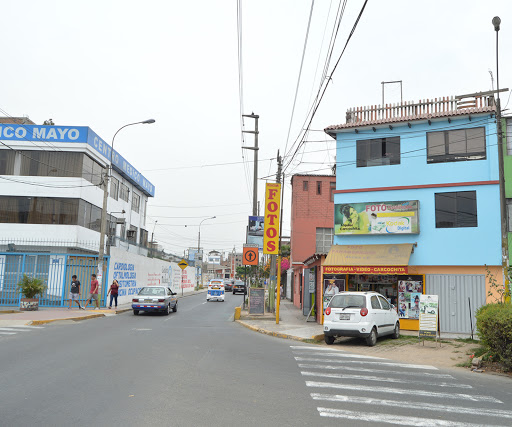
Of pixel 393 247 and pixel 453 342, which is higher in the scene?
pixel 393 247

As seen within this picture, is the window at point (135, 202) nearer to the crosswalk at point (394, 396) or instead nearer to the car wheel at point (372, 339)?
the car wheel at point (372, 339)

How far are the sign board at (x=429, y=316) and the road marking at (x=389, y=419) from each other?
8292 millimetres

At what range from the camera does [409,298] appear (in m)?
18.1

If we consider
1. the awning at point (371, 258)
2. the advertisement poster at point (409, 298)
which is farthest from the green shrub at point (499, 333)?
the advertisement poster at point (409, 298)

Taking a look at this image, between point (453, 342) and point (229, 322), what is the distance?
9421 millimetres

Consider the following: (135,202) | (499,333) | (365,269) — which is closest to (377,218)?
(365,269)

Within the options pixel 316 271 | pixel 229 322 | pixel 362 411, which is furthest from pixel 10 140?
pixel 362 411

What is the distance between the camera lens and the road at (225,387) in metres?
5.93

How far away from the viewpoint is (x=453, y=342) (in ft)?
48.9

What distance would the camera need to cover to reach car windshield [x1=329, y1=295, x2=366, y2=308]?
13.8 meters

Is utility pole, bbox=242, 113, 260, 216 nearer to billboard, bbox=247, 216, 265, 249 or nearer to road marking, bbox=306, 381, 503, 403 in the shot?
billboard, bbox=247, 216, 265, 249

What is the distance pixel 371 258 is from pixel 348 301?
4.72 meters

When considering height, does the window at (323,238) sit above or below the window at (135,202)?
below

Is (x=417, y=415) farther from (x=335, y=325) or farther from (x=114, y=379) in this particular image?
(x=335, y=325)
